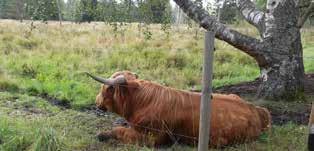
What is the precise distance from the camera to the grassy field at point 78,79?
593cm

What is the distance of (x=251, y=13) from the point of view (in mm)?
9445

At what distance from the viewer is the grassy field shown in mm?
5930

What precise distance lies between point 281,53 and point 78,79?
4714mm

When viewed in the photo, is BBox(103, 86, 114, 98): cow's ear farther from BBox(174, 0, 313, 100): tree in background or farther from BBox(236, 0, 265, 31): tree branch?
BBox(236, 0, 265, 31): tree branch

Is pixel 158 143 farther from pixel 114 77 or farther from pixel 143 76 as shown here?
pixel 143 76

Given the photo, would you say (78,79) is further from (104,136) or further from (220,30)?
(104,136)

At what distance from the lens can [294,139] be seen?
6.22 meters

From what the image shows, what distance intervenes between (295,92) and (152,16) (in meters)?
2.95

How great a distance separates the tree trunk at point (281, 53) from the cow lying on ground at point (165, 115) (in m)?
2.52

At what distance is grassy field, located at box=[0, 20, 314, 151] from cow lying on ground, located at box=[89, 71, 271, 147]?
0.51ft

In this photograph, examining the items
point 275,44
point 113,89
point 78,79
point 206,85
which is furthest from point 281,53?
point 78,79

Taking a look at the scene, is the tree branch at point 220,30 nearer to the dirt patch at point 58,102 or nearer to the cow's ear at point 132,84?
the dirt patch at point 58,102

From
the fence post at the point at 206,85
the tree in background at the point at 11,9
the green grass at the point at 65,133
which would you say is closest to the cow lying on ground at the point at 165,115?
the green grass at the point at 65,133

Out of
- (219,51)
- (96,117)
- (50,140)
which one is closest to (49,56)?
(219,51)
